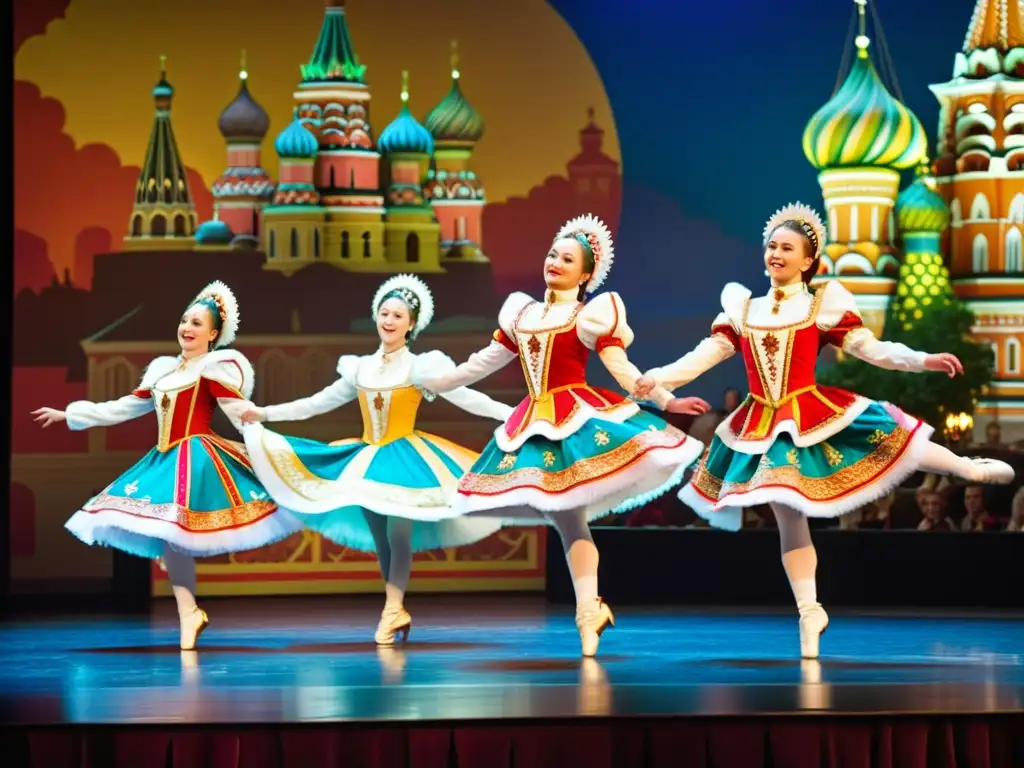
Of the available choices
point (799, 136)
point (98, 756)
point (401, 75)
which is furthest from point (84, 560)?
point (98, 756)

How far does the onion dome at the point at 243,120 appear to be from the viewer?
9641 millimetres

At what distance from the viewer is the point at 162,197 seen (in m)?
9.54

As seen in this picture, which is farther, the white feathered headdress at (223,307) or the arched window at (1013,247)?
the arched window at (1013,247)

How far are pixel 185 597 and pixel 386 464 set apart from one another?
2.88 feet

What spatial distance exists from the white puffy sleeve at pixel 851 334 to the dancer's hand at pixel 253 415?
211 cm

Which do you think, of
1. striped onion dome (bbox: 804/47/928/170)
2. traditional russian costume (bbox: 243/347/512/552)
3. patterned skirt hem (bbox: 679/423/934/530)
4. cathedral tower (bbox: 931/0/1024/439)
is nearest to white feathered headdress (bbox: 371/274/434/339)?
traditional russian costume (bbox: 243/347/512/552)

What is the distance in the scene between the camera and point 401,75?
9750 millimetres

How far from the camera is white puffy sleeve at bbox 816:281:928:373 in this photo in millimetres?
5922

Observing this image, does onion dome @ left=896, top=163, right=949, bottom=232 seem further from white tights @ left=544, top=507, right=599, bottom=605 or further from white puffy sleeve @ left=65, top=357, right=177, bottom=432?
white puffy sleeve @ left=65, top=357, right=177, bottom=432

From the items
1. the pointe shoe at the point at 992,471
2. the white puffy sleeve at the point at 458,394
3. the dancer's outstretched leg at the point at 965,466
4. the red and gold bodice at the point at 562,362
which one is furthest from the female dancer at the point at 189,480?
the pointe shoe at the point at 992,471

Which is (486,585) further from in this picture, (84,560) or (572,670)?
(572,670)

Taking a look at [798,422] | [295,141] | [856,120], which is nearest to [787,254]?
[798,422]

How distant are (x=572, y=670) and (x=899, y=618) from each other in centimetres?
279

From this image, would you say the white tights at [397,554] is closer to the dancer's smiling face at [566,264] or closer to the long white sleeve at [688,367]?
the dancer's smiling face at [566,264]
